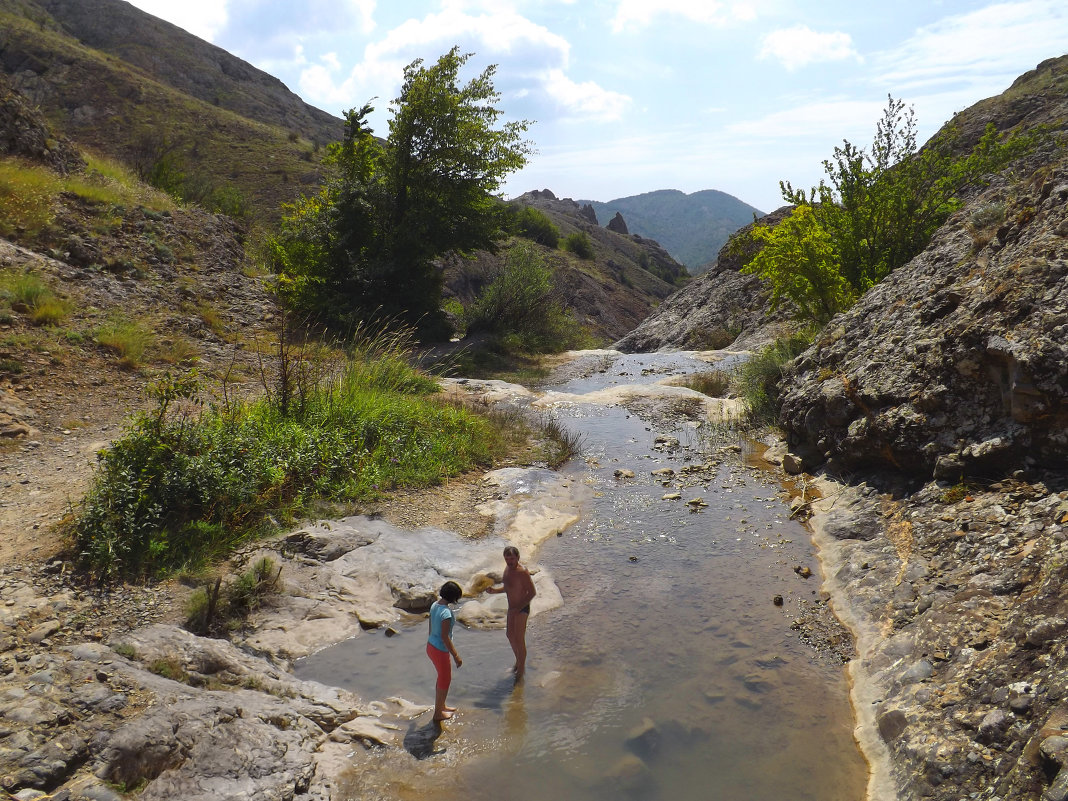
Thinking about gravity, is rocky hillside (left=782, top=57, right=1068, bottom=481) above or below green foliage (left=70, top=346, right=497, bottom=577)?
above

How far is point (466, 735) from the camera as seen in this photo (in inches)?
188

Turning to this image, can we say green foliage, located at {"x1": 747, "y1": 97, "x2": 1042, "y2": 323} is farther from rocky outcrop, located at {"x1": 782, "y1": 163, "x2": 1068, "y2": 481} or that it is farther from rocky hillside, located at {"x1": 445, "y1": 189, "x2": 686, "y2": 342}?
rocky hillside, located at {"x1": 445, "y1": 189, "x2": 686, "y2": 342}

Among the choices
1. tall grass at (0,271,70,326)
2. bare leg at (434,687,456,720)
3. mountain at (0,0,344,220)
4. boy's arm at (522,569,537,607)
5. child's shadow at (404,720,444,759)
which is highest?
mountain at (0,0,344,220)

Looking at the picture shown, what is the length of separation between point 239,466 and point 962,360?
8.81 m

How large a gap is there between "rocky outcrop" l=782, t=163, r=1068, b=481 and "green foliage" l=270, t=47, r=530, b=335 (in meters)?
13.9

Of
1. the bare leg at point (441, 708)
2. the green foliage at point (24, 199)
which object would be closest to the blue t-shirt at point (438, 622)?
the bare leg at point (441, 708)

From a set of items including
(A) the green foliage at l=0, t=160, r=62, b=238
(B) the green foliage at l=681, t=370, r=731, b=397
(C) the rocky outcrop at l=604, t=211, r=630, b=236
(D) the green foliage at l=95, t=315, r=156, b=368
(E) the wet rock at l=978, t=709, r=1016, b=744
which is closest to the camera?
(E) the wet rock at l=978, t=709, r=1016, b=744

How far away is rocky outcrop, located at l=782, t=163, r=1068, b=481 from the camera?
21.3 feet

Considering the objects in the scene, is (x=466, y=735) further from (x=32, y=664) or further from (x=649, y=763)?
(x=32, y=664)

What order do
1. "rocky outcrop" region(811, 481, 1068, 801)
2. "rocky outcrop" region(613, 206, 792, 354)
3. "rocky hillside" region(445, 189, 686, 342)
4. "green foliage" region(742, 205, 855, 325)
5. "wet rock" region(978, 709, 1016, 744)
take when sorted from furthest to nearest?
"rocky hillside" region(445, 189, 686, 342) → "rocky outcrop" region(613, 206, 792, 354) → "green foliage" region(742, 205, 855, 325) → "wet rock" region(978, 709, 1016, 744) → "rocky outcrop" region(811, 481, 1068, 801)

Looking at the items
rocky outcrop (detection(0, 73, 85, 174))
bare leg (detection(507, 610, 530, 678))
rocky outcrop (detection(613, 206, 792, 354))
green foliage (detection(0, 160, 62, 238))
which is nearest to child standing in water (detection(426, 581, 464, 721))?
bare leg (detection(507, 610, 530, 678))

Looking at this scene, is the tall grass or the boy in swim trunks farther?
the tall grass

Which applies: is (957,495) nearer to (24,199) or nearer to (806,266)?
(806,266)

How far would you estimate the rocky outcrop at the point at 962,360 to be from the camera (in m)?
6.48
